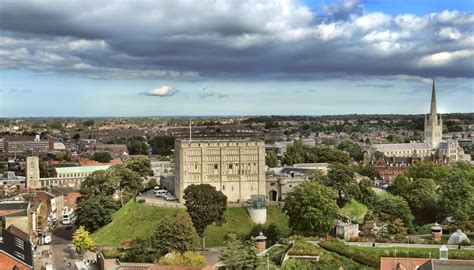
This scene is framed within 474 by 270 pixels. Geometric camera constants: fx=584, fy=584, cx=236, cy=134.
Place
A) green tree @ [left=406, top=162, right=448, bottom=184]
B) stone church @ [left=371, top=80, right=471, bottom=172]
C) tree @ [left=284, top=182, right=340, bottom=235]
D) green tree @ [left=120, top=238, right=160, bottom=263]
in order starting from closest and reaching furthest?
green tree @ [left=120, top=238, right=160, bottom=263] → tree @ [left=284, top=182, right=340, bottom=235] → green tree @ [left=406, top=162, right=448, bottom=184] → stone church @ [left=371, top=80, right=471, bottom=172]

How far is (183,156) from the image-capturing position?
7688 centimetres

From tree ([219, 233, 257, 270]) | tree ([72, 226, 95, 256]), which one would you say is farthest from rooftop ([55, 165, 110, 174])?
tree ([219, 233, 257, 270])

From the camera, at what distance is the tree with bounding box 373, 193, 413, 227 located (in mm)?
68812

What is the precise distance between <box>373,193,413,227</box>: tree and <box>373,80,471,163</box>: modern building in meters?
79.6

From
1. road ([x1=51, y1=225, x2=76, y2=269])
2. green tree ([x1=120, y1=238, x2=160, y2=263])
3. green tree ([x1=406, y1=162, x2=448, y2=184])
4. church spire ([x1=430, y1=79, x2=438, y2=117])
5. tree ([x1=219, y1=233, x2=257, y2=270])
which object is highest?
church spire ([x1=430, y1=79, x2=438, y2=117])

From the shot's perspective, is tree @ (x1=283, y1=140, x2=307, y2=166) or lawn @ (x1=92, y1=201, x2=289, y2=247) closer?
lawn @ (x1=92, y1=201, x2=289, y2=247)

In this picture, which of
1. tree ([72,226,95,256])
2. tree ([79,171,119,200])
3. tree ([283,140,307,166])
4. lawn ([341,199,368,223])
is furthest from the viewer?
tree ([283,140,307,166])

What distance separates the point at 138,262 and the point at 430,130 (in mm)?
132628

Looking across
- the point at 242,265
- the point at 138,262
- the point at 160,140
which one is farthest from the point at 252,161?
the point at 160,140

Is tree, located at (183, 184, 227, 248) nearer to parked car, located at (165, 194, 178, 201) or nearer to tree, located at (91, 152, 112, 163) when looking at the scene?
parked car, located at (165, 194, 178, 201)

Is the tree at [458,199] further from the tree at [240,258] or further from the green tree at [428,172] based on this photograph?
the tree at [240,258]

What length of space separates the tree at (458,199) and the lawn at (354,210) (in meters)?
10.0

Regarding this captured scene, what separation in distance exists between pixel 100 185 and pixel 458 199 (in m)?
48.4

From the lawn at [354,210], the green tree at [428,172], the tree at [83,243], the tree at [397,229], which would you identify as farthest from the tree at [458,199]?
the tree at [83,243]
